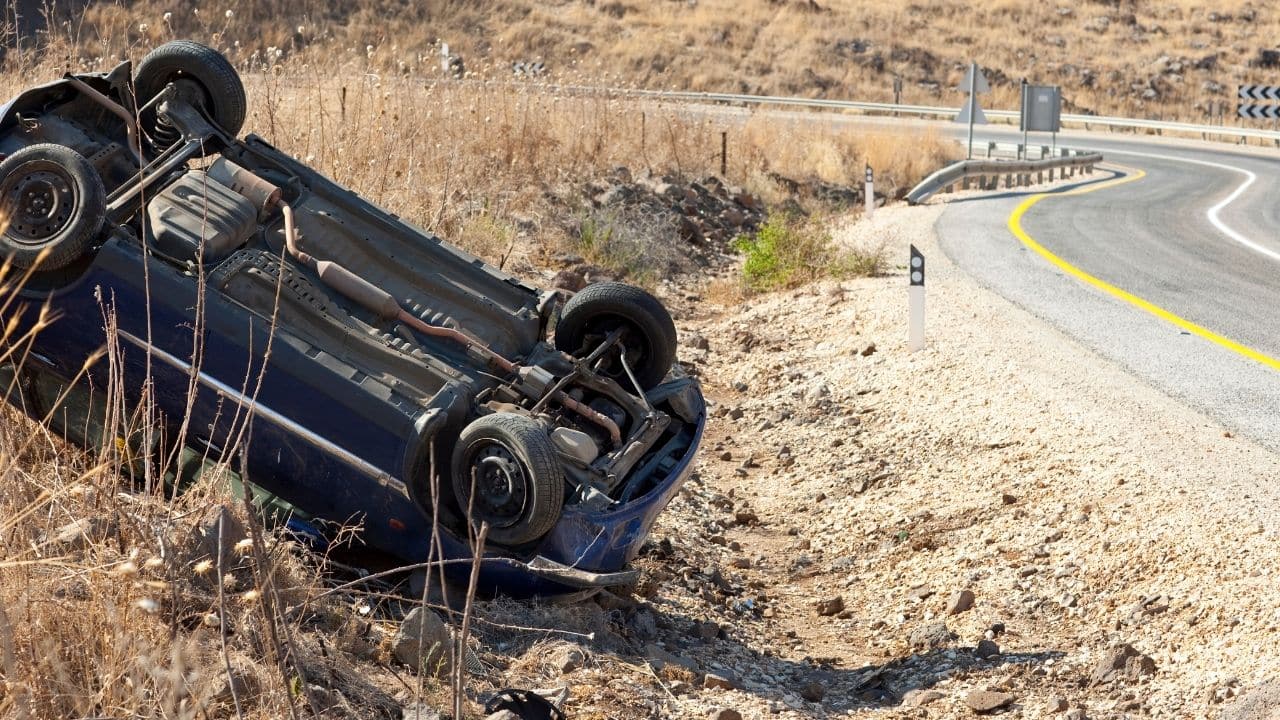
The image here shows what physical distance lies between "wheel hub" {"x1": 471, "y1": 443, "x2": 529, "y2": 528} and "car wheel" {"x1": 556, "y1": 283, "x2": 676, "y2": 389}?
4.23ft

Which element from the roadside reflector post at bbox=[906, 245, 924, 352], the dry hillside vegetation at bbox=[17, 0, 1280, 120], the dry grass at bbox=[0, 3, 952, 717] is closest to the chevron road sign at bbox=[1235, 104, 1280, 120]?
the dry hillside vegetation at bbox=[17, 0, 1280, 120]

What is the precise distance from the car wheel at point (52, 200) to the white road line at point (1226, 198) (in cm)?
1298

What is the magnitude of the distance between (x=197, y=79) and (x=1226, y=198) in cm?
1996

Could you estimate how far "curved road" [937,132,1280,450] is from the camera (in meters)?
9.45

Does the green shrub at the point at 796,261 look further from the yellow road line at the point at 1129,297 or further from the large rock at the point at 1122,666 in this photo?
the large rock at the point at 1122,666

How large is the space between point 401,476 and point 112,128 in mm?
2731

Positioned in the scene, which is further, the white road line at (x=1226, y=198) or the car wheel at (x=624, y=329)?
the white road line at (x=1226, y=198)

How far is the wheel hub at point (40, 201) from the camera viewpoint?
19.4ft

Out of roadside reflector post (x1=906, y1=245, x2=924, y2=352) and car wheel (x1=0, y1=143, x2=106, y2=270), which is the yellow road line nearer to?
roadside reflector post (x1=906, y1=245, x2=924, y2=352)

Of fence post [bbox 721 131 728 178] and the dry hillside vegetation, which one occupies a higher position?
the dry hillside vegetation

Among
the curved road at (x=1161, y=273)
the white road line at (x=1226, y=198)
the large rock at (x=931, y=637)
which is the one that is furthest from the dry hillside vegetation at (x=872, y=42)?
the large rock at (x=931, y=637)

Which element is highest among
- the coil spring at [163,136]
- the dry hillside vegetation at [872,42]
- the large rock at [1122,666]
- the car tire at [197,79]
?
the dry hillside vegetation at [872,42]

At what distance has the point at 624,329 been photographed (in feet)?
23.2

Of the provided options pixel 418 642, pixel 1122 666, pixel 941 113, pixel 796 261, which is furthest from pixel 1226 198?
pixel 418 642
